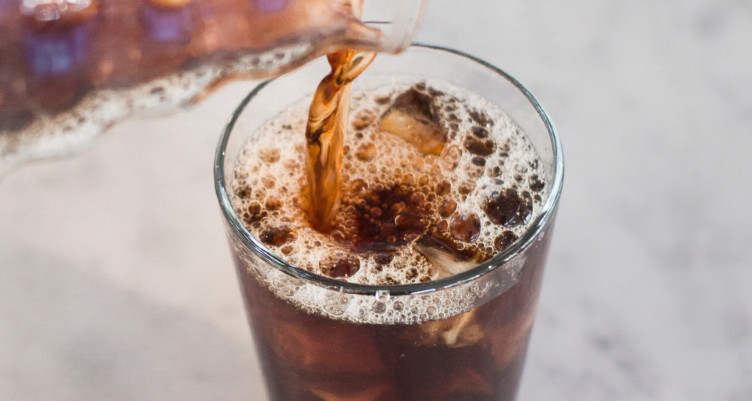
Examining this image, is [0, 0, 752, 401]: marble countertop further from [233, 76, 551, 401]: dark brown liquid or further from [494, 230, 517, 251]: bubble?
[494, 230, 517, 251]: bubble

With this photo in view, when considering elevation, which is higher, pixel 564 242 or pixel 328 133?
pixel 328 133

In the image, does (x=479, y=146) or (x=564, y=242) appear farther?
(x=564, y=242)

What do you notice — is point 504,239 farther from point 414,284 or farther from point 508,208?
point 414,284

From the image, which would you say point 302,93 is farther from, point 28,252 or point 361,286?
point 28,252

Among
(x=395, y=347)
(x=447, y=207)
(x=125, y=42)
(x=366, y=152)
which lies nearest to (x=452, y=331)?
(x=395, y=347)

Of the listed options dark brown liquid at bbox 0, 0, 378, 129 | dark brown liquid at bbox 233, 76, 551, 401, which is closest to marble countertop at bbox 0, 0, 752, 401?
dark brown liquid at bbox 233, 76, 551, 401

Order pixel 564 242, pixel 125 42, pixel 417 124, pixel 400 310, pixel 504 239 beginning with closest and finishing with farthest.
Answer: pixel 125 42 < pixel 400 310 < pixel 504 239 < pixel 417 124 < pixel 564 242

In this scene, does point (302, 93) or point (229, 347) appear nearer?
point (302, 93)

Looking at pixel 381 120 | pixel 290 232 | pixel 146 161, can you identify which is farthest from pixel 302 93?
pixel 146 161
